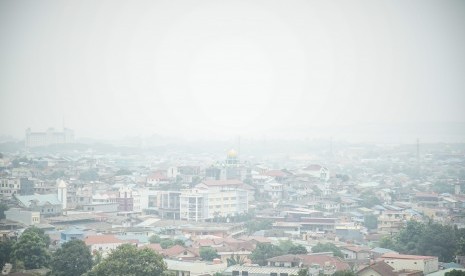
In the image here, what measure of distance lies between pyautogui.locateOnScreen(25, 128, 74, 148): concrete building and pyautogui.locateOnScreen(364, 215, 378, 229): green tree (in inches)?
2420

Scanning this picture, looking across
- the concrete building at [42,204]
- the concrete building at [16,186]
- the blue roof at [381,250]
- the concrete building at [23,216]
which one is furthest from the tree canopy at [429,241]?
the concrete building at [16,186]

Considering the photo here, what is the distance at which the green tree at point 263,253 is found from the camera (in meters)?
22.8

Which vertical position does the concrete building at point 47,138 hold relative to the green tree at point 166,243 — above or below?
above

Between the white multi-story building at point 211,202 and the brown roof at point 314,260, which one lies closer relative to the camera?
the brown roof at point 314,260

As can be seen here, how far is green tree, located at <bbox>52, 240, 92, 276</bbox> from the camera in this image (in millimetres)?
20938

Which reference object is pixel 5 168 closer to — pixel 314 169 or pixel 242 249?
pixel 314 169

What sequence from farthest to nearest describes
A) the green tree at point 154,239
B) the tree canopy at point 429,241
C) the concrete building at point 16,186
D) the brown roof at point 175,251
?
the concrete building at point 16,186 < the green tree at point 154,239 < the tree canopy at point 429,241 < the brown roof at point 175,251

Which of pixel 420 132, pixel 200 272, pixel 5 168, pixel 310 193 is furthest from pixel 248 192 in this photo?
pixel 420 132

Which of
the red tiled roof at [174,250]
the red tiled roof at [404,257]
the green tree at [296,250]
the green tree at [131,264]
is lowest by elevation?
the red tiled roof at [174,250]

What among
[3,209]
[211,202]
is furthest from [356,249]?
[3,209]

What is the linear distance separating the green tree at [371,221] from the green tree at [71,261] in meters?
14.5

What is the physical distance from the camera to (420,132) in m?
151

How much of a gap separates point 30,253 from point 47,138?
7637 cm

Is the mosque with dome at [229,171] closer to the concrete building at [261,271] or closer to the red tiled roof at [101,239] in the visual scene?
the red tiled roof at [101,239]
